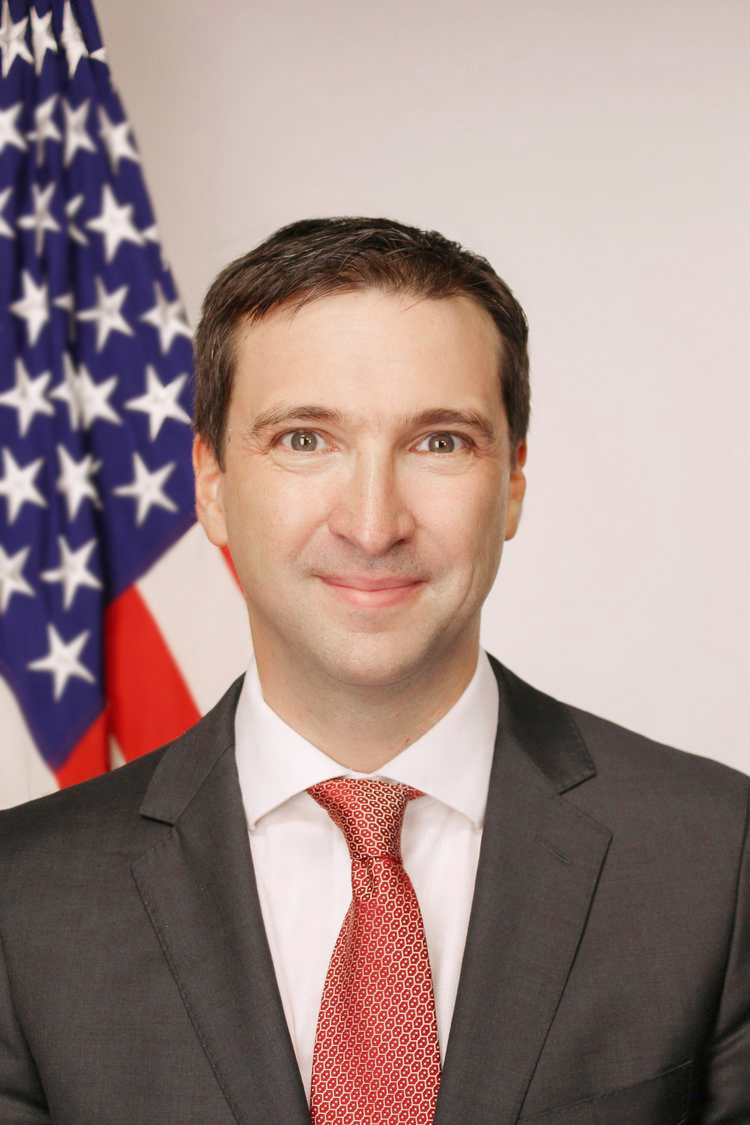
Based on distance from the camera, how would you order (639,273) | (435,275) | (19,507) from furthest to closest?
1. (639,273)
2. (19,507)
3. (435,275)

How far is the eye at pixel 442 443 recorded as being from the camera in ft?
7.63

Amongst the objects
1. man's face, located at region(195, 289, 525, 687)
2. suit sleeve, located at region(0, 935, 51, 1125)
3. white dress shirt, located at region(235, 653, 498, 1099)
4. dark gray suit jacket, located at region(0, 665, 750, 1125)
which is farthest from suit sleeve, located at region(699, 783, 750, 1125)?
suit sleeve, located at region(0, 935, 51, 1125)

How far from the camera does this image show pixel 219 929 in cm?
226

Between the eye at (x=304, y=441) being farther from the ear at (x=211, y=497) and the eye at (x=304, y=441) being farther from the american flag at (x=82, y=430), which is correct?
the american flag at (x=82, y=430)

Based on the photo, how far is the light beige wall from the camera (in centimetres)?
438

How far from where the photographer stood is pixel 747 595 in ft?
14.5

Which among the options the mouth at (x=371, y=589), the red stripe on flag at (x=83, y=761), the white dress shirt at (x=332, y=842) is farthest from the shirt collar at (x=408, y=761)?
the red stripe on flag at (x=83, y=761)

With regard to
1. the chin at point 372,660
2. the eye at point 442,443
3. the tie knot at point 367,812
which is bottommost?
the tie knot at point 367,812

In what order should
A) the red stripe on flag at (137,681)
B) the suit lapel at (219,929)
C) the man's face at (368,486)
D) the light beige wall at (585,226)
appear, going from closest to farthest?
the suit lapel at (219,929) → the man's face at (368,486) → the red stripe on flag at (137,681) → the light beige wall at (585,226)

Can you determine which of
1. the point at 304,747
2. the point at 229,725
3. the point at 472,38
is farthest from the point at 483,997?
the point at 472,38

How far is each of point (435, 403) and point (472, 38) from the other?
2635 millimetres

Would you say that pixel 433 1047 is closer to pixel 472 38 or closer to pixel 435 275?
pixel 435 275

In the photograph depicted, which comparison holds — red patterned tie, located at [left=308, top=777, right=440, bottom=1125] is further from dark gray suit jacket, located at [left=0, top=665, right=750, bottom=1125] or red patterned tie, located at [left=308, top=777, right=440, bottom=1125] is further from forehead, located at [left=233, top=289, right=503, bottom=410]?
forehead, located at [left=233, top=289, right=503, bottom=410]

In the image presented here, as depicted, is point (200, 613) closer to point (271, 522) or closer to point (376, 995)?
point (271, 522)
